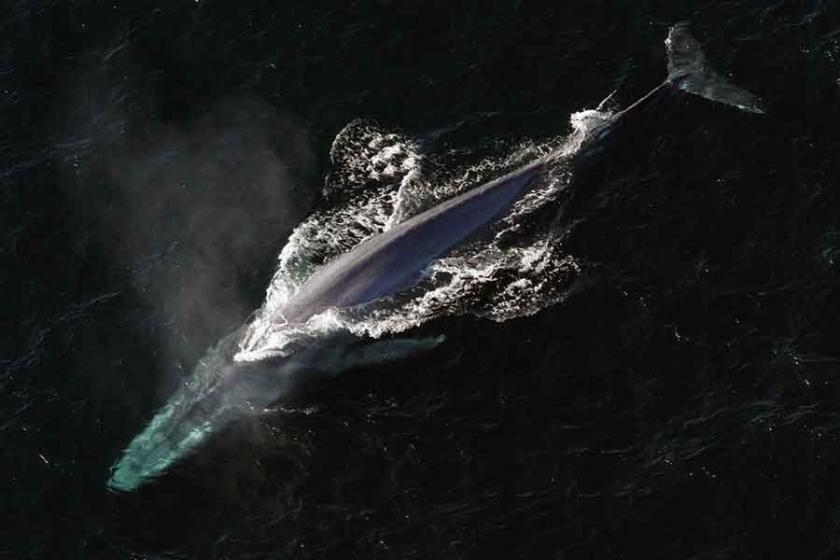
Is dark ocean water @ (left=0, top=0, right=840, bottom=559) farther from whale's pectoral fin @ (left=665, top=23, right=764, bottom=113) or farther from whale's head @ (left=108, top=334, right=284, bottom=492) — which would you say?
whale's pectoral fin @ (left=665, top=23, right=764, bottom=113)

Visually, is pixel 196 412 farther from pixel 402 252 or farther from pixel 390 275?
pixel 402 252

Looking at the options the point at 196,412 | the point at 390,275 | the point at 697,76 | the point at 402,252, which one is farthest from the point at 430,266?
the point at 697,76

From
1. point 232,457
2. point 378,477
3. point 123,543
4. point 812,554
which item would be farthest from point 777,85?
point 123,543

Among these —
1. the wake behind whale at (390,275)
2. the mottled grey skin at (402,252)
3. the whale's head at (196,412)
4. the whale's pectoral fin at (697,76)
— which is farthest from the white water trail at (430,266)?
the whale's pectoral fin at (697,76)

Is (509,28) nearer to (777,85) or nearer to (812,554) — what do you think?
(777,85)

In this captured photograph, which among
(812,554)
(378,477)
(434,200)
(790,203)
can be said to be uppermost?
(434,200)
